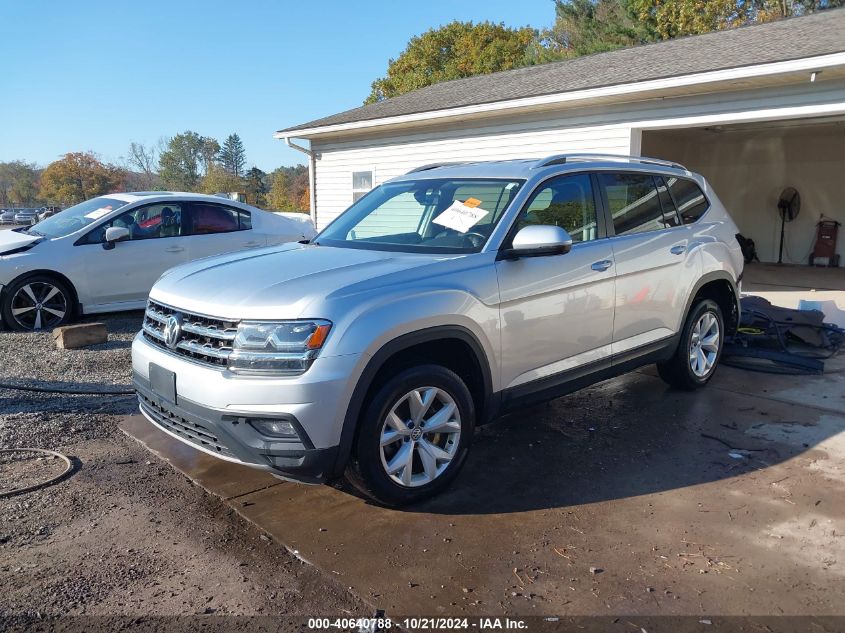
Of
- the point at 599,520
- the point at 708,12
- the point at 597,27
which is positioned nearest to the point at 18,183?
the point at 597,27

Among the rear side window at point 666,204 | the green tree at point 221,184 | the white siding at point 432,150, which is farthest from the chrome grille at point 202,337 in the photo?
the green tree at point 221,184

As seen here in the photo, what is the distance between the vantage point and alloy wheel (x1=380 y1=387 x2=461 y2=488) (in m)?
3.48

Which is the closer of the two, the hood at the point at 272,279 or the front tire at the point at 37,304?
the hood at the point at 272,279

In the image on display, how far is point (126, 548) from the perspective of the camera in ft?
10.8

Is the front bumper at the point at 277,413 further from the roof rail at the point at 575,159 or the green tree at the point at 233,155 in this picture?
the green tree at the point at 233,155

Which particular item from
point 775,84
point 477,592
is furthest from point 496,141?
point 477,592

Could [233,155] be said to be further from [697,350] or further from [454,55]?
[697,350]

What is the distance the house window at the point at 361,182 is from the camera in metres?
14.0

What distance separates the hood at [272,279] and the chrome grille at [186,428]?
57 cm

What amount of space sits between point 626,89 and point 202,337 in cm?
758

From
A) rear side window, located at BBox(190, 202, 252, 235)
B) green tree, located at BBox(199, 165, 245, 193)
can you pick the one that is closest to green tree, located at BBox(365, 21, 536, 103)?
green tree, located at BBox(199, 165, 245, 193)

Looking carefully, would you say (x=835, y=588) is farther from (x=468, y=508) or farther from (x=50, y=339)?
(x=50, y=339)

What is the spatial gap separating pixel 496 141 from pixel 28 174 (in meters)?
83.9

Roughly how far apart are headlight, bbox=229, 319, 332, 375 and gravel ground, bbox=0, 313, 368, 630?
900 mm
